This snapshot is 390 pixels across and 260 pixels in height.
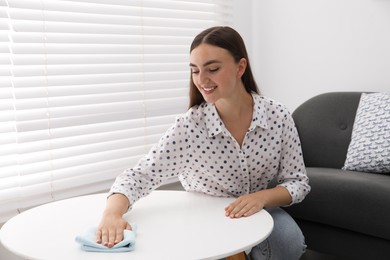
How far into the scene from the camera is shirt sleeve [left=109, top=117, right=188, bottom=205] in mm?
1500

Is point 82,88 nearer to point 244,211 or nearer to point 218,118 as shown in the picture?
point 218,118

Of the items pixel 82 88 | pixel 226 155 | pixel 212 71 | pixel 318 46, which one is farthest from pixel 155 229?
pixel 318 46

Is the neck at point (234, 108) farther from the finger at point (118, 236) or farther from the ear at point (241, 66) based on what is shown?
the finger at point (118, 236)

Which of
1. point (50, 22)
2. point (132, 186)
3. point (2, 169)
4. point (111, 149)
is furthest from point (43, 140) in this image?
point (132, 186)

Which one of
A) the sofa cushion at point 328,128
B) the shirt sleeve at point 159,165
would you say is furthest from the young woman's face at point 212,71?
the sofa cushion at point 328,128

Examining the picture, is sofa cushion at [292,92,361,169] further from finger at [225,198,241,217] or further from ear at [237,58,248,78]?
finger at [225,198,241,217]

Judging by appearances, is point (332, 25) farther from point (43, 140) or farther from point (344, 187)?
point (43, 140)

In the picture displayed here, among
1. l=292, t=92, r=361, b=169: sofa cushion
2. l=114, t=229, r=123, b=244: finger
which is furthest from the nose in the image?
l=292, t=92, r=361, b=169: sofa cushion

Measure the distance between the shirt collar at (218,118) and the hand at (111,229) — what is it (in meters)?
0.47

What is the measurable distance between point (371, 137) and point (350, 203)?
460 mm

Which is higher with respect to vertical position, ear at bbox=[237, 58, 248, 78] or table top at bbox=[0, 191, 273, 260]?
ear at bbox=[237, 58, 248, 78]

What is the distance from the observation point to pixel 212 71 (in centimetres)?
155

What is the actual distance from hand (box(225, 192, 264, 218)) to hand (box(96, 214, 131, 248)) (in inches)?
12.5

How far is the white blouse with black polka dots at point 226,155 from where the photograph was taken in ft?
5.19
